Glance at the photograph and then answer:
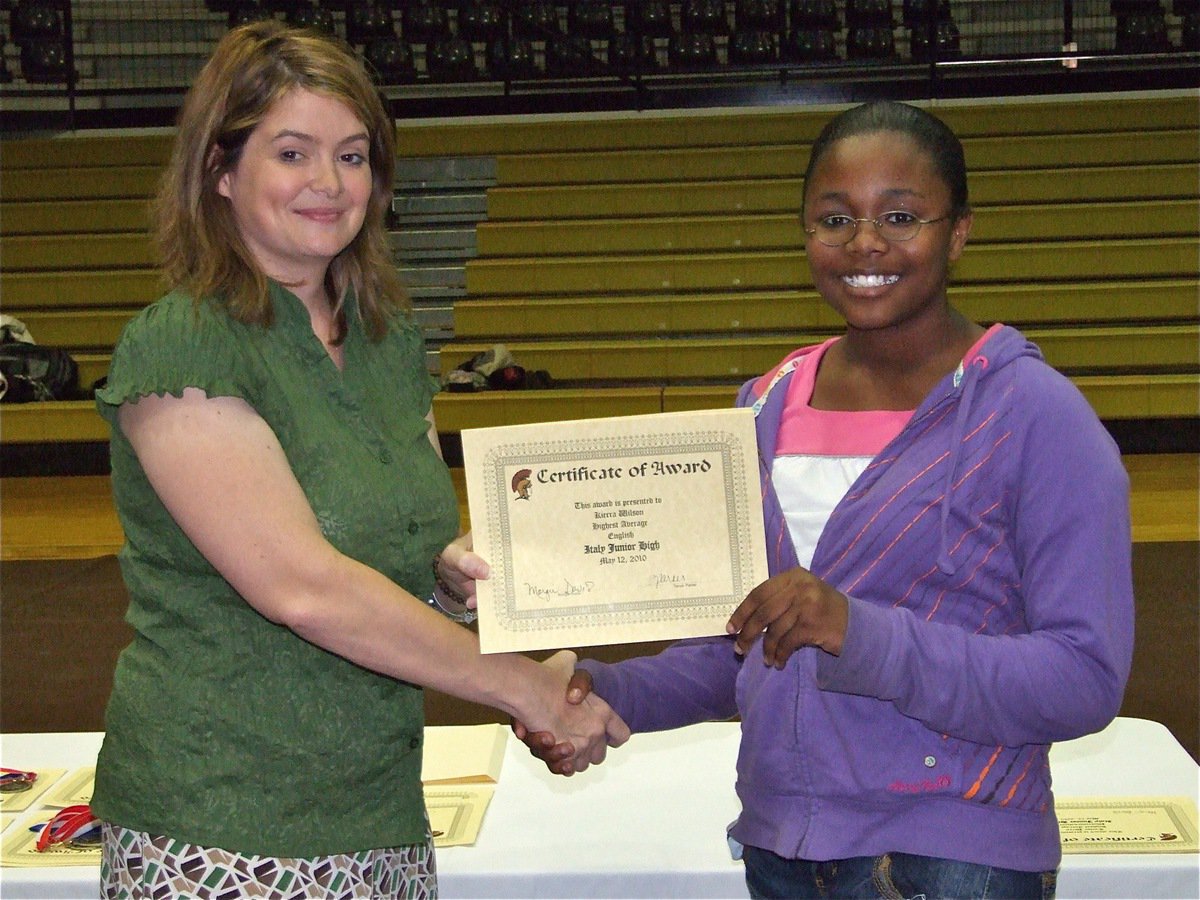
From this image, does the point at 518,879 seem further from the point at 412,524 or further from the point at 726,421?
the point at 726,421

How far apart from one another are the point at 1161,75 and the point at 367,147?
10.0 metres

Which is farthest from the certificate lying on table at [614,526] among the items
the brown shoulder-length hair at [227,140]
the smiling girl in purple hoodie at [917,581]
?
the brown shoulder-length hair at [227,140]

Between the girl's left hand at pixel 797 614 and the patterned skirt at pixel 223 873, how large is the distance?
0.52 m

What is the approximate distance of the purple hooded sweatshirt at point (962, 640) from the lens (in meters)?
1.23

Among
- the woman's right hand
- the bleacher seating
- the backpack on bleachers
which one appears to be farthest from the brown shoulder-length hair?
the backpack on bleachers

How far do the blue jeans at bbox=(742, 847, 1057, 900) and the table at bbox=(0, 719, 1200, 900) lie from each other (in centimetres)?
46

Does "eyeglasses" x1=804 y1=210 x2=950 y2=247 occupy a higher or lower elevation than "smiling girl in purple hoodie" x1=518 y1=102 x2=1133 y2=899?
higher

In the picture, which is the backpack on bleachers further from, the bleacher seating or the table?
the table

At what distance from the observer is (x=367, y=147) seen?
61.6 inches

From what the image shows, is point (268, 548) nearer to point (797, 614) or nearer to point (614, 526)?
point (614, 526)

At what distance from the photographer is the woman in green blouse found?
137 centimetres

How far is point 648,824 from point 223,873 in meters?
0.66

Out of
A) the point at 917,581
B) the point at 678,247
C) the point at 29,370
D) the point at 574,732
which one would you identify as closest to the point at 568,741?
the point at 574,732

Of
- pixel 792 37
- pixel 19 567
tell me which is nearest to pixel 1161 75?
pixel 792 37
